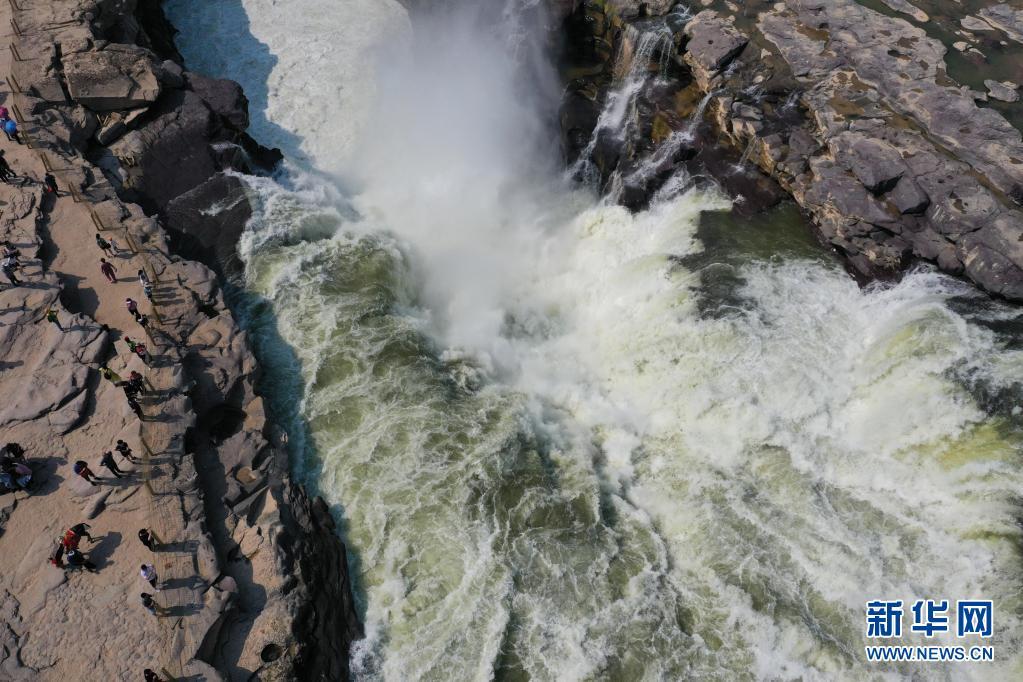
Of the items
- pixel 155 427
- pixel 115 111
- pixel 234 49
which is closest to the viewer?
pixel 155 427

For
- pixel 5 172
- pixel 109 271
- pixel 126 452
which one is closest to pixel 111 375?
pixel 126 452

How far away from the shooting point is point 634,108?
2683 cm

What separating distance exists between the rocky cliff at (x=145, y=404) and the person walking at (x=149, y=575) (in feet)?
0.88

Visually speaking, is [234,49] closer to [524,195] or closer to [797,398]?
[524,195]

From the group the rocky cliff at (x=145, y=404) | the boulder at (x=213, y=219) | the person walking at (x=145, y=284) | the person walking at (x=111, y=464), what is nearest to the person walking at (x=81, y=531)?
the rocky cliff at (x=145, y=404)

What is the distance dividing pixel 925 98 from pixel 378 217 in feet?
72.8

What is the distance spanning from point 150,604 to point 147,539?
1.59 m

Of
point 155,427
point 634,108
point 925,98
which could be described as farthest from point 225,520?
point 925,98

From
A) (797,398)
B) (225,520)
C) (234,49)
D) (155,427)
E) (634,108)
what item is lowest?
(797,398)

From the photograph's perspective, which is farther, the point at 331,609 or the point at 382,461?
the point at 382,461

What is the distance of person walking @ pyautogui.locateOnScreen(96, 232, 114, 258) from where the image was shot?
21.0 m

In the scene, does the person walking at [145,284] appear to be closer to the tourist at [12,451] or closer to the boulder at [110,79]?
the tourist at [12,451]

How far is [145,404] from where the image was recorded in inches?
683

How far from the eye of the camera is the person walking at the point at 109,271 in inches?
799
